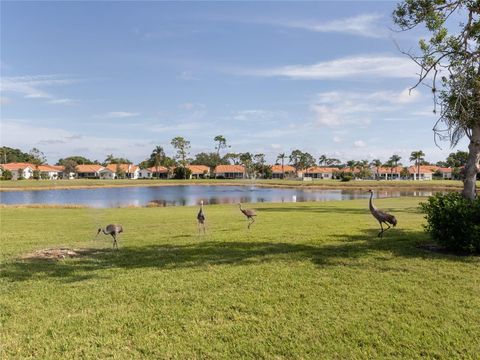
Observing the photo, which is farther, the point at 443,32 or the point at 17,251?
the point at 17,251

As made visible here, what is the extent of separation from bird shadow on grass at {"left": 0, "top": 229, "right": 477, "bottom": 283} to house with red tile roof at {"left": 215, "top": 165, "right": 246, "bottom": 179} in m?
131

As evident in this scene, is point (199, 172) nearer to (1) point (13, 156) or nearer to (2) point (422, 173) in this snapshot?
(1) point (13, 156)

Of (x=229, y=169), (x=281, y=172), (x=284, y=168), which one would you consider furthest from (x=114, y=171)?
(x=284, y=168)

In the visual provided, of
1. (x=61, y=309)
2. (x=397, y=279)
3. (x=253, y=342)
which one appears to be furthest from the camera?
(x=397, y=279)

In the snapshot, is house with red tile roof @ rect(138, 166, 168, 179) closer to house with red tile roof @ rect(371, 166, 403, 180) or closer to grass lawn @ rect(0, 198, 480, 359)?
house with red tile roof @ rect(371, 166, 403, 180)

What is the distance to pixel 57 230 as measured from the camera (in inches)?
691

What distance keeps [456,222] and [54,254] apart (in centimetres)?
1090

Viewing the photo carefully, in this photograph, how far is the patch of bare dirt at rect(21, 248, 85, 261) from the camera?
1118 centimetres

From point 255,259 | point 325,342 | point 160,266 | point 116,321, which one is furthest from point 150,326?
point 255,259

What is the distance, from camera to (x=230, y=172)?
145125 millimetres

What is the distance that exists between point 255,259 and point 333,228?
6995 millimetres

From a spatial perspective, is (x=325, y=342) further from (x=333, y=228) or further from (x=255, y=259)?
(x=333, y=228)

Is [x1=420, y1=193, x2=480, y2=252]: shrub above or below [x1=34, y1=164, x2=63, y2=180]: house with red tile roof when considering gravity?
below

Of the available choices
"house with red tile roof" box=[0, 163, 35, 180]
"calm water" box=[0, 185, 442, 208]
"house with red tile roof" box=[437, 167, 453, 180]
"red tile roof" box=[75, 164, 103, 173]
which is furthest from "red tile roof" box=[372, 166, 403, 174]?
"house with red tile roof" box=[0, 163, 35, 180]
